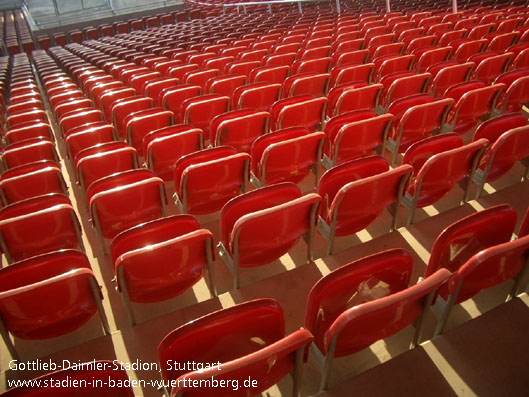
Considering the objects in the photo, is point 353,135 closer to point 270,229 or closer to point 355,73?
point 270,229

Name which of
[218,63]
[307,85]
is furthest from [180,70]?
[307,85]

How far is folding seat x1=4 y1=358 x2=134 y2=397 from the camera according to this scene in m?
1.01

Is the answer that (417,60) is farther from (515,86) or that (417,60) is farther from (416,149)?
(416,149)

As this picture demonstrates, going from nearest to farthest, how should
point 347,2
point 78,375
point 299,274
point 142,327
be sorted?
point 78,375, point 142,327, point 299,274, point 347,2

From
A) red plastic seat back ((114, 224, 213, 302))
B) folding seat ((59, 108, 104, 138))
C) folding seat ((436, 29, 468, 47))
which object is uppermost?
folding seat ((436, 29, 468, 47))

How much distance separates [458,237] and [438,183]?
2.44 feet

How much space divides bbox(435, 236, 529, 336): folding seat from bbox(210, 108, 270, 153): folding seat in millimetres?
1894

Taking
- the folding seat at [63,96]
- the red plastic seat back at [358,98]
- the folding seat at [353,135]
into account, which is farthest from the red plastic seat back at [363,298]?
the folding seat at [63,96]

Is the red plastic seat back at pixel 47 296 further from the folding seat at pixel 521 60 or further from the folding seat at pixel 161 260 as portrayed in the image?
the folding seat at pixel 521 60

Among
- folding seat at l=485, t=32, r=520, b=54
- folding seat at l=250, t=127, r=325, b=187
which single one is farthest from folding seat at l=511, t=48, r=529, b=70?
folding seat at l=250, t=127, r=325, b=187

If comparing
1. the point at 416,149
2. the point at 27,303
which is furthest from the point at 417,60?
the point at 27,303

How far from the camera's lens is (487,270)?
1420 millimetres

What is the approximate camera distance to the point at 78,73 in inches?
267

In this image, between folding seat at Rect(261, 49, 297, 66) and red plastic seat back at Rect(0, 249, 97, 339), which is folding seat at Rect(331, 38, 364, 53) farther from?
red plastic seat back at Rect(0, 249, 97, 339)
